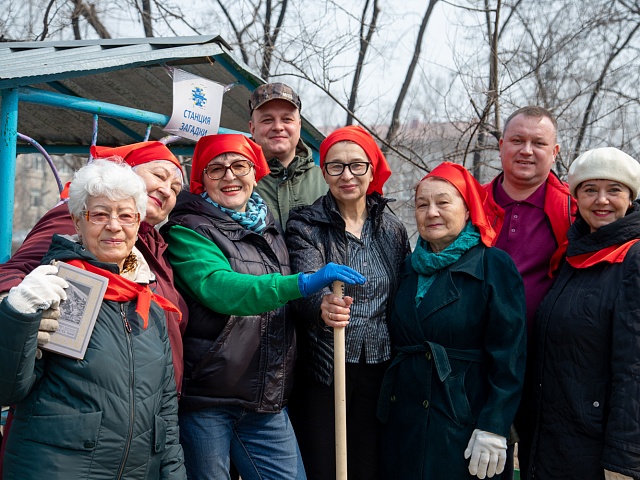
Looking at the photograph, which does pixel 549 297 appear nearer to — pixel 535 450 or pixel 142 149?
pixel 535 450

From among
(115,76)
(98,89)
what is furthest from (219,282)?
(98,89)

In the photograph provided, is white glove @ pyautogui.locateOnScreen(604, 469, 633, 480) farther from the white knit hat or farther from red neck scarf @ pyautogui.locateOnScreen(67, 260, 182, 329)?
red neck scarf @ pyautogui.locateOnScreen(67, 260, 182, 329)

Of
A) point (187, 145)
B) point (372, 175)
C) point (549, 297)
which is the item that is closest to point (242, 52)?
point (187, 145)

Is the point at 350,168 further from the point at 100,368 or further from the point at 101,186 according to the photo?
the point at 100,368

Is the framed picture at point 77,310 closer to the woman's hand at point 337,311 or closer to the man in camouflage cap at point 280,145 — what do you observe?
the woman's hand at point 337,311

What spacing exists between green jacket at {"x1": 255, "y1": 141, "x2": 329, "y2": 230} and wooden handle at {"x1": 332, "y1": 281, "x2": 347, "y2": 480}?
0.97m

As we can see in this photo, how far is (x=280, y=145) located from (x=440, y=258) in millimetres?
1279

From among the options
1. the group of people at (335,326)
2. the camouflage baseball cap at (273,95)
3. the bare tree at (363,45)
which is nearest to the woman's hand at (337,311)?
the group of people at (335,326)

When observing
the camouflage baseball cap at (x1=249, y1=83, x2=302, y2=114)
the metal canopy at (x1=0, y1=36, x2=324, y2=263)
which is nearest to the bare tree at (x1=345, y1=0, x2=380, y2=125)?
the metal canopy at (x1=0, y1=36, x2=324, y2=263)

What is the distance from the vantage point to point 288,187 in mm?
3717

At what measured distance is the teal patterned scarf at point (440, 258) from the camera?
9.68 feet

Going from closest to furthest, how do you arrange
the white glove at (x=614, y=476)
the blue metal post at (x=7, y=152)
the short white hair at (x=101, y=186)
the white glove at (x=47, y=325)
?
the white glove at (x=47, y=325), the short white hair at (x=101, y=186), the white glove at (x=614, y=476), the blue metal post at (x=7, y=152)

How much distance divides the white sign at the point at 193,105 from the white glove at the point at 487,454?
303 centimetres

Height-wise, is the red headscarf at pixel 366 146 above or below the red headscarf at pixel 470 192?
above
